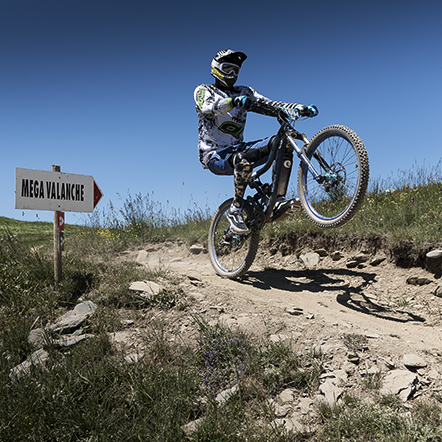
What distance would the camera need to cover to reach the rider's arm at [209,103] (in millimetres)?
5465

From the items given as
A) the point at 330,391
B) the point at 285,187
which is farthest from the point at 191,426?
the point at 285,187

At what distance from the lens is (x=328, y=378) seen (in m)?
3.08

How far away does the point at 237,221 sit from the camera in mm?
5699

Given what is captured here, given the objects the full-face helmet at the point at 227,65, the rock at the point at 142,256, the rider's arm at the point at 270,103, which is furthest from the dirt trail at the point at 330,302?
the full-face helmet at the point at 227,65

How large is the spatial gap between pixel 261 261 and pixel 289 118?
3.58 m

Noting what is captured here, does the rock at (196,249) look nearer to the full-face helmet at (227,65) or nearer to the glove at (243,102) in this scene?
the full-face helmet at (227,65)

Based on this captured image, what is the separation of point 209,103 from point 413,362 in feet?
14.5

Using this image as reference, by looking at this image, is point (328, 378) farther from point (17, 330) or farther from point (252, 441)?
point (17, 330)

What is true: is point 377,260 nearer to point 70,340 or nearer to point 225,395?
point 225,395

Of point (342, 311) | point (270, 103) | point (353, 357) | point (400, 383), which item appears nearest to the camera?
point (400, 383)

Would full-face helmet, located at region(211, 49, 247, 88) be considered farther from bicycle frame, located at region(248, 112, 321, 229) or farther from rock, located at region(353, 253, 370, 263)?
rock, located at region(353, 253, 370, 263)

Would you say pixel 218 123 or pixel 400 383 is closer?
pixel 400 383

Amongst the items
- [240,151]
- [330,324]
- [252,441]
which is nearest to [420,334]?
[330,324]

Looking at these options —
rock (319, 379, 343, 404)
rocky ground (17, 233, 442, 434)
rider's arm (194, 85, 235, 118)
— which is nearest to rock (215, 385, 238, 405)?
rocky ground (17, 233, 442, 434)
